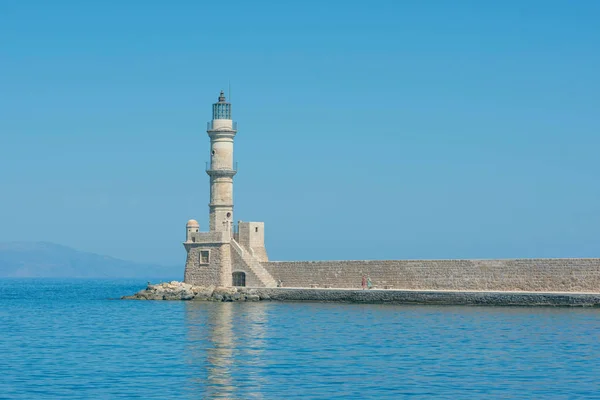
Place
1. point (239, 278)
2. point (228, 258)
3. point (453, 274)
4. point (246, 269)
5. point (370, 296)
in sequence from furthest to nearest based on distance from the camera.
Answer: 1. point (239, 278)
2. point (228, 258)
3. point (246, 269)
4. point (370, 296)
5. point (453, 274)

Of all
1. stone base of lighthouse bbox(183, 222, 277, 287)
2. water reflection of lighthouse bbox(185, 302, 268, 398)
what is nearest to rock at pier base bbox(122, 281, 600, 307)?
stone base of lighthouse bbox(183, 222, 277, 287)

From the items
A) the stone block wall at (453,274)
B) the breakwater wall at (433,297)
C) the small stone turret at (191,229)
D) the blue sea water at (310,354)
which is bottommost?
the blue sea water at (310,354)

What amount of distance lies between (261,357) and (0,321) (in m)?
15.2

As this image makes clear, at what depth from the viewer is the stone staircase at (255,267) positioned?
39906mm

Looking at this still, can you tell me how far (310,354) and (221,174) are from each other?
64.6 feet

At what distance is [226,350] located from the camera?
22906 millimetres

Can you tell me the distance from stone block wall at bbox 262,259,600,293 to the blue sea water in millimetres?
1934

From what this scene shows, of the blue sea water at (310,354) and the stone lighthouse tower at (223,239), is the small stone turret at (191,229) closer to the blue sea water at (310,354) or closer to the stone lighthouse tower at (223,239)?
the stone lighthouse tower at (223,239)

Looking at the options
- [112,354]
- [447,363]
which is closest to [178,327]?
[112,354]

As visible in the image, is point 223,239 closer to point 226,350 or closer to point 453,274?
point 453,274

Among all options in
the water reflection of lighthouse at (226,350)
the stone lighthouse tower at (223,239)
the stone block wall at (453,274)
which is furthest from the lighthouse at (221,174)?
the water reflection of lighthouse at (226,350)

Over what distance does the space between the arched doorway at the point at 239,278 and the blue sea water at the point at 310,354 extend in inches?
264

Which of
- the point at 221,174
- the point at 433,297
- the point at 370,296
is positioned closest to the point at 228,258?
the point at 221,174

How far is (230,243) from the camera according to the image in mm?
40438
